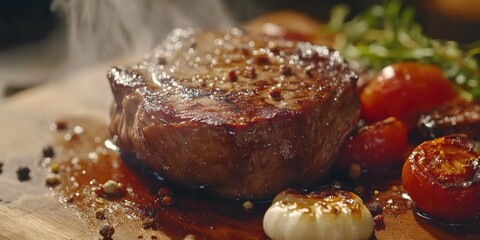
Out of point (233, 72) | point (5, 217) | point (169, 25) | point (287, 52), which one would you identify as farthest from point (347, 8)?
point (5, 217)

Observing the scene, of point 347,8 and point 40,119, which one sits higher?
point 347,8

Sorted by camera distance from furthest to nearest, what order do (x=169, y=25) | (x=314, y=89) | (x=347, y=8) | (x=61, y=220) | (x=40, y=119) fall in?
(x=347, y=8), (x=169, y=25), (x=40, y=119), (x=314, y=89), (x=61, y=220)

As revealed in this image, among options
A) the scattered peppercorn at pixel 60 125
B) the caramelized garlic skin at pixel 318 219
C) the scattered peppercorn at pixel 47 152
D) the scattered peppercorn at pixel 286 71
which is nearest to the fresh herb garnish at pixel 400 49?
the scattered peppercorn at pixel 286 71

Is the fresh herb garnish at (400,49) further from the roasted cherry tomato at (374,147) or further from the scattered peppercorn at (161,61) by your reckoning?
the scattered peppercorn at (161,61)

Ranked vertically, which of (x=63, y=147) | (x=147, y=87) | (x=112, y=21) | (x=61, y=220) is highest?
(x=112, y=21)

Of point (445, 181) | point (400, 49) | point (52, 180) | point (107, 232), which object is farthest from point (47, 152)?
point (400, 49)

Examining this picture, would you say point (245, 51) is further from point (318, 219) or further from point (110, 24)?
point (110, 24)

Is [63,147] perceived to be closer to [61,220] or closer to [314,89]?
[61,220]
